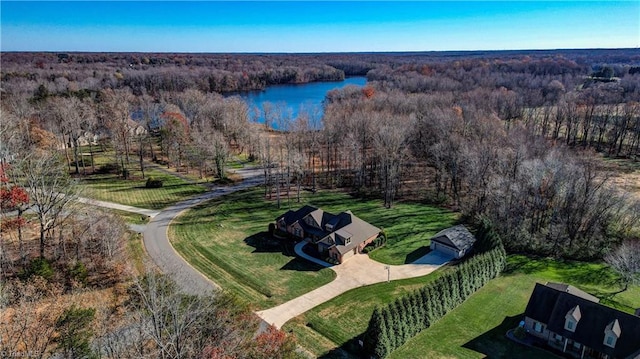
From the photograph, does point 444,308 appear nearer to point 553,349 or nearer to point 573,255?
point 553,349

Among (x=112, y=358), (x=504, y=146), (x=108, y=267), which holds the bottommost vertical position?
(x=108, y=267)

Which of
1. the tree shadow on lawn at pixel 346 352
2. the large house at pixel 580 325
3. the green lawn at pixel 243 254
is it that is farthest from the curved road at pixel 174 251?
the large house at pixel 580 325

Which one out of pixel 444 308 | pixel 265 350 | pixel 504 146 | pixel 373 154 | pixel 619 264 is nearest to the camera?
pixel 265 350

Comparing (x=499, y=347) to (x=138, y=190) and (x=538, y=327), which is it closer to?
(x=538, y=327)

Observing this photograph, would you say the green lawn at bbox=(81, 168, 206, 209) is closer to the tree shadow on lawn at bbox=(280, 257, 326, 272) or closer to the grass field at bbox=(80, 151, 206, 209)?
the grass field at bbox=(80, 151, 206, 209)

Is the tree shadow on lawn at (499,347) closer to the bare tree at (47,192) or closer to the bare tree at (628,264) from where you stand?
the bare tree at (628,264)

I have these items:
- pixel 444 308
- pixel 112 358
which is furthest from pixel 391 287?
pixel 112 358

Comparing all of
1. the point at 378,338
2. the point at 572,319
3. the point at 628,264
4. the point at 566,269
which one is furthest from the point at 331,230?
the point at 628,264
